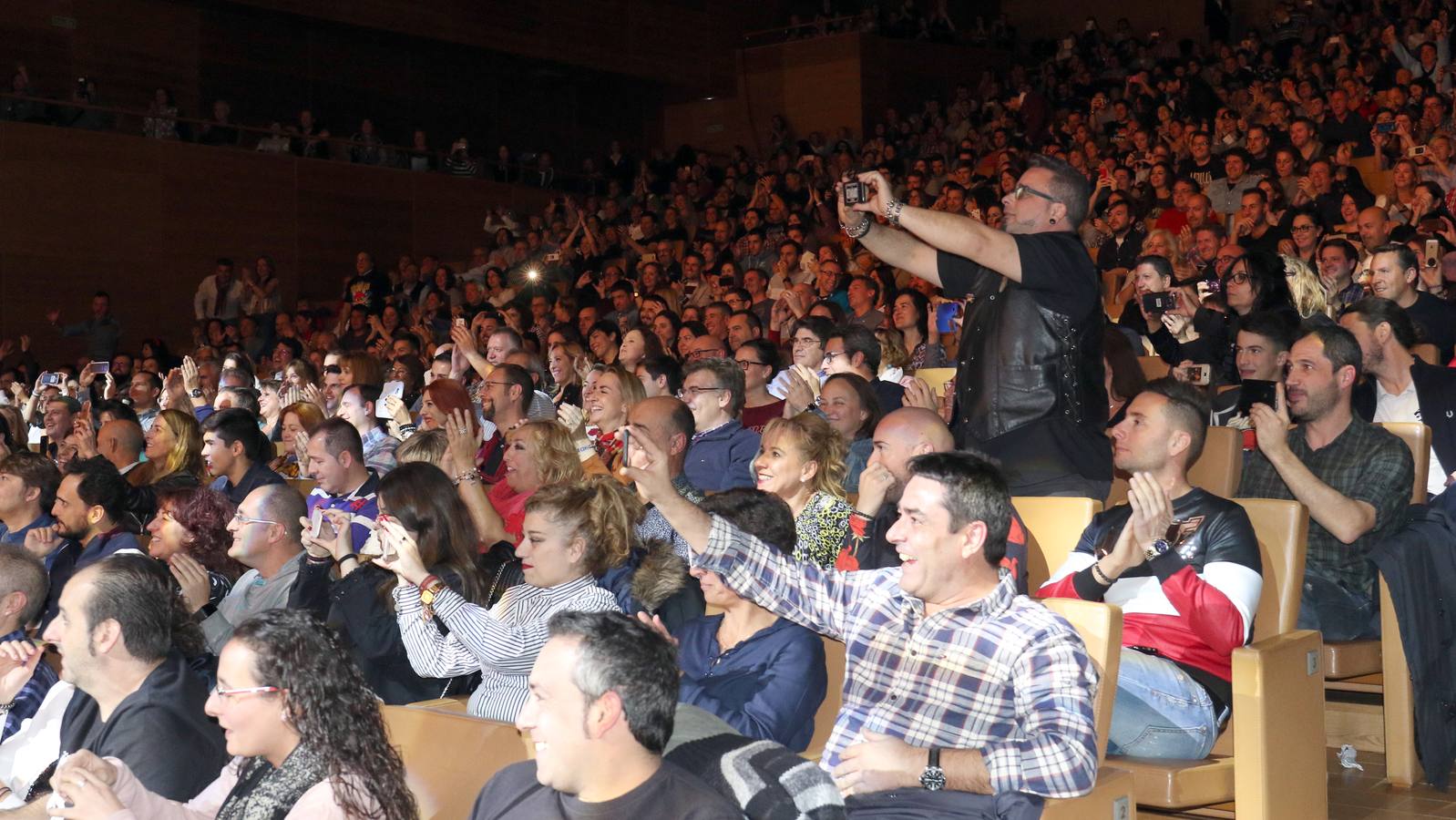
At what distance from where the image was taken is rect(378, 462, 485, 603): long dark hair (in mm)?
3633

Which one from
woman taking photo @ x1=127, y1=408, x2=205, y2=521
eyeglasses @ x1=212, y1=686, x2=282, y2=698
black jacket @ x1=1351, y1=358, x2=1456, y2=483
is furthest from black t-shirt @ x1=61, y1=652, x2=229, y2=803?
black jacket @ x1=1351, y1=358, x2=1456, y2=483

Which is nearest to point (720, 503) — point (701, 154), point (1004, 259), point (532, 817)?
point (1004, 259)

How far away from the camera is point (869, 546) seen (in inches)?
126

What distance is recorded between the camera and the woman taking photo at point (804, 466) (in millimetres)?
3654

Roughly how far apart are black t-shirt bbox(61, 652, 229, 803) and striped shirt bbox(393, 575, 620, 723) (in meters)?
0.50

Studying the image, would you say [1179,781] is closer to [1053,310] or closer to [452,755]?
[1053,310]

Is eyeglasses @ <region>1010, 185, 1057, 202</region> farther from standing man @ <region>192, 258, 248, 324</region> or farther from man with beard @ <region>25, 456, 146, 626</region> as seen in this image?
standing man @ <region>192, 258, 248, 324</region>

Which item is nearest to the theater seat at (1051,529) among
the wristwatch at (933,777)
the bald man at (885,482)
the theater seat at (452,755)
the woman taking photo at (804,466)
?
the bald man at (885,482)

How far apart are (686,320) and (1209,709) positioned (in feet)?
16.6

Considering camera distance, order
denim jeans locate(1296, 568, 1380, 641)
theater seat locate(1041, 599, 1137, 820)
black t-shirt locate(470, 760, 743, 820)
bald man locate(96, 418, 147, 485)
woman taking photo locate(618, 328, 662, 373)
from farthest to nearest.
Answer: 1. woman taking photo locate(618, 328, 662, 373)
2. bald man locate(96, 418, 147, 485)
3. denim jeans locate(1296, 568, 1380, 641)
4. theater seat locate(1041, 599, 1137, 820)
5. black t-shirt locate(470, 760, 743, 820)

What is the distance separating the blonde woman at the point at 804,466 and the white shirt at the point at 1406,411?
1729 millimetres

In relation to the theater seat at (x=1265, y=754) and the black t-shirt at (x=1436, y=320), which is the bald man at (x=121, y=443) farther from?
the black t-shirt at (x=1436, y=320)

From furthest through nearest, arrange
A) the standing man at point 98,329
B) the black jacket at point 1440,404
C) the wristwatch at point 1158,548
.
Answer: the standing man at point 98,329 → the black jacket at point 1440,404 → the wristwatch at point 1158,548

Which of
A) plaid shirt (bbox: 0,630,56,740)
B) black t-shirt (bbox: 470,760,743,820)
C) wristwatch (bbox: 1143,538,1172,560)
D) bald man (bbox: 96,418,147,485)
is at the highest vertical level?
bald man (bbox: 96,418,147,485)
